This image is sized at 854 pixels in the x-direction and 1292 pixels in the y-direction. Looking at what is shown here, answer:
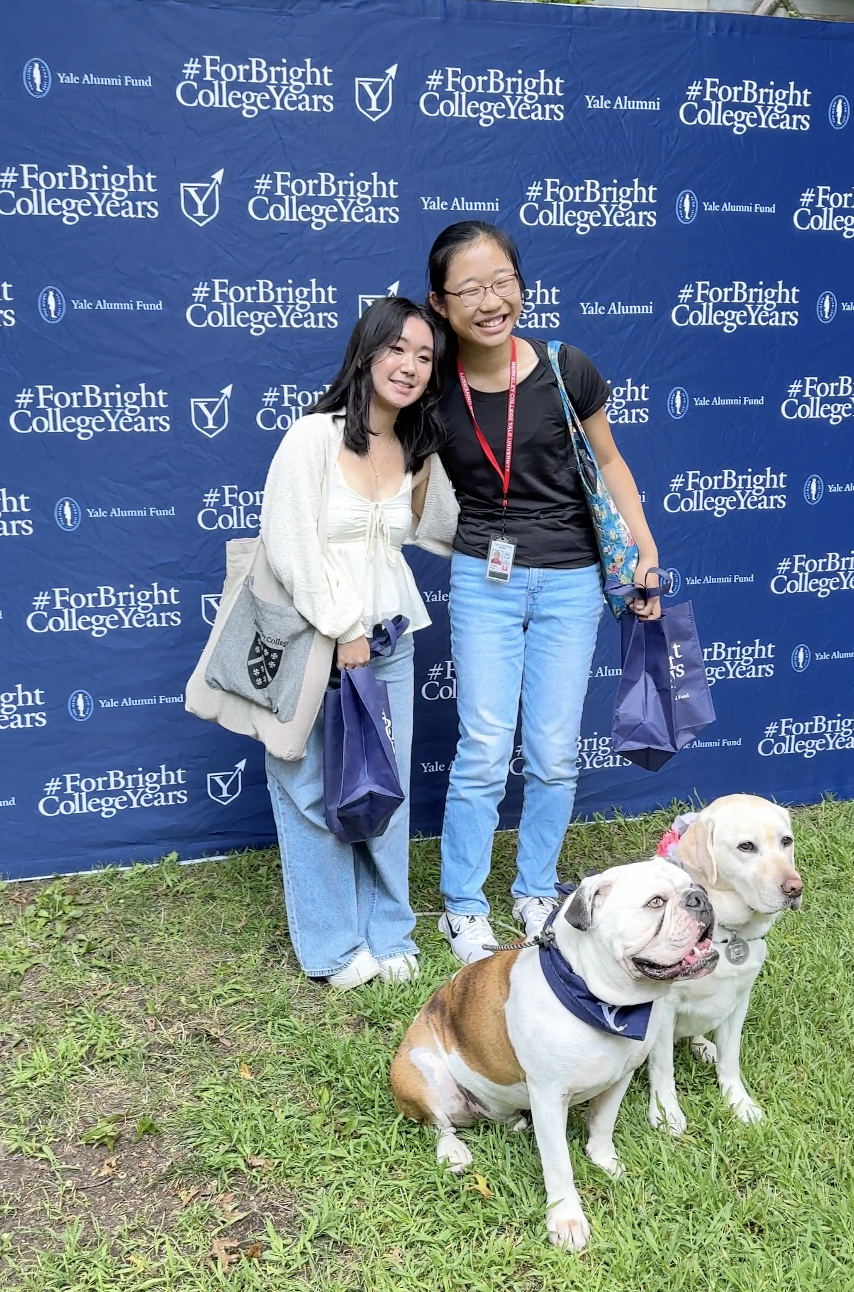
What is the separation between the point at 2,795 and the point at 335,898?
144cm

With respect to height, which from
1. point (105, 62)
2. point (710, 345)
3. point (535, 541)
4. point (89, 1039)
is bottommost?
point (89, 1039)

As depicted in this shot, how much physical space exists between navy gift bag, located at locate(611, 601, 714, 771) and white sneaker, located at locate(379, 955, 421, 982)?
93 cm

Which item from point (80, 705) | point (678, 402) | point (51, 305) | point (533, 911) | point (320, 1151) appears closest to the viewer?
point (320, 1151)

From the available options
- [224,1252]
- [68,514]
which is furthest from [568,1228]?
[68,514]

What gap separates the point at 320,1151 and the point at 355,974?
729 millimetres

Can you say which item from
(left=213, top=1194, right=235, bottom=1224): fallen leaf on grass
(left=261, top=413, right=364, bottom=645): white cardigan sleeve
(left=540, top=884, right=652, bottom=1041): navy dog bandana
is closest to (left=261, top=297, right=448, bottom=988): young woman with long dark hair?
(left=261, top=413, right=364, bottom=645): white cardigan sleeve

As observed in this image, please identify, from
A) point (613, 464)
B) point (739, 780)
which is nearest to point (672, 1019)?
point (613, 464)

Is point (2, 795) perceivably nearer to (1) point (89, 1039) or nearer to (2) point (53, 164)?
(1) point (89, 1039)

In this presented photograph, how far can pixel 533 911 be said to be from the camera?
3.60 m

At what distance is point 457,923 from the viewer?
354 centimetres

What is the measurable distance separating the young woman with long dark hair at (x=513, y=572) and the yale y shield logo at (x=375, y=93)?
1030mm

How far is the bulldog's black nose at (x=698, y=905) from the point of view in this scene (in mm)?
2184

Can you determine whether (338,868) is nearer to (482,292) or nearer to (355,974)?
(355,974)

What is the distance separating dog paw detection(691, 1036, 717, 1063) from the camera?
2953 mm
